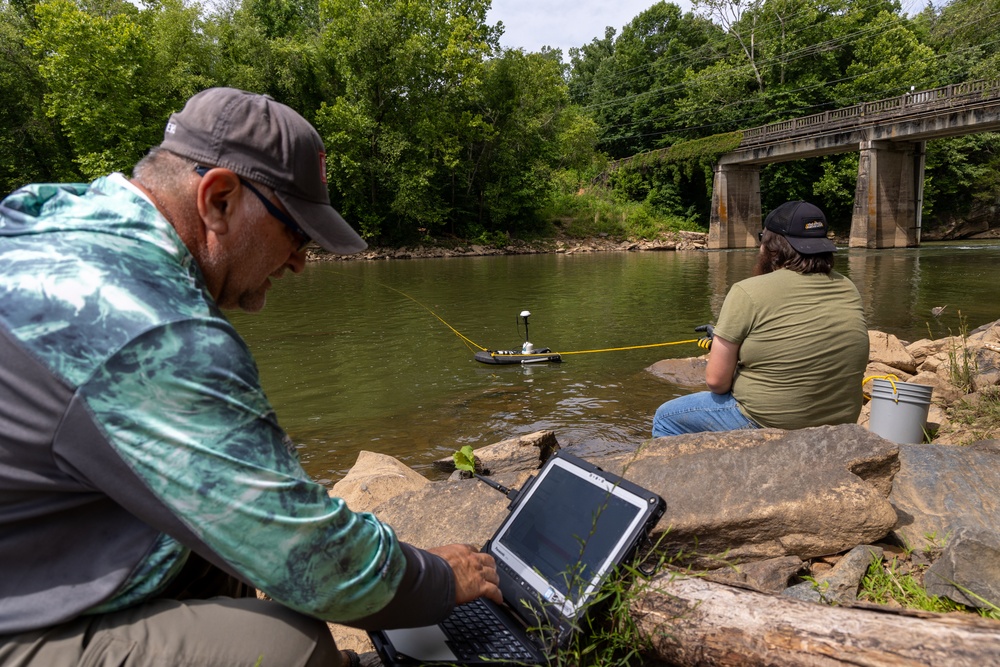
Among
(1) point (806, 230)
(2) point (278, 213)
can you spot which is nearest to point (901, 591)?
(1) point (806, 230)

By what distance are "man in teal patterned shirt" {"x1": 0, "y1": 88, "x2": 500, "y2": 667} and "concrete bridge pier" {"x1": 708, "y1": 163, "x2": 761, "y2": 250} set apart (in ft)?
161

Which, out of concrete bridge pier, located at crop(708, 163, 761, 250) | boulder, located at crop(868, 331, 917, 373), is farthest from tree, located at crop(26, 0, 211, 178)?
boulder, located at crop(868, 331, 917, 373)

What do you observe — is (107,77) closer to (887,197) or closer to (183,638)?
(183,638)

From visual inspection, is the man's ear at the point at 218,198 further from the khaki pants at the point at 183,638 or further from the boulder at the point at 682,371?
the boulder at the point at 682,371

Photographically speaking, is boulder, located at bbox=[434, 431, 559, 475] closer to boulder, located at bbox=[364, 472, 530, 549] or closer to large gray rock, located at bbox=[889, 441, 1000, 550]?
boulder, located at bbox=[364, 472, 530, 549]

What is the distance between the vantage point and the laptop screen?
211cm

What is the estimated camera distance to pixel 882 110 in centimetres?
3866

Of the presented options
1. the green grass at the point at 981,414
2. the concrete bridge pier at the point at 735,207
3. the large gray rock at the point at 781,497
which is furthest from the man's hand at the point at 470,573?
the concrete bridge pier at the point at 735,207

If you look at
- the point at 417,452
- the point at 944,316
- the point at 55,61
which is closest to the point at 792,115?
the point at 944,316

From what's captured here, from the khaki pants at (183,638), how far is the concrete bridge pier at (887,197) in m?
44.5

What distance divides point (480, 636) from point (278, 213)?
1380mm

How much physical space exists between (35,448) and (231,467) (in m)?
0.35

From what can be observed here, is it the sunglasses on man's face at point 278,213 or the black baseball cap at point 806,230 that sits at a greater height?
the sunglasses on man's face at point 278,213

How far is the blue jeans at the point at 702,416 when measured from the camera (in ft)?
14.3
